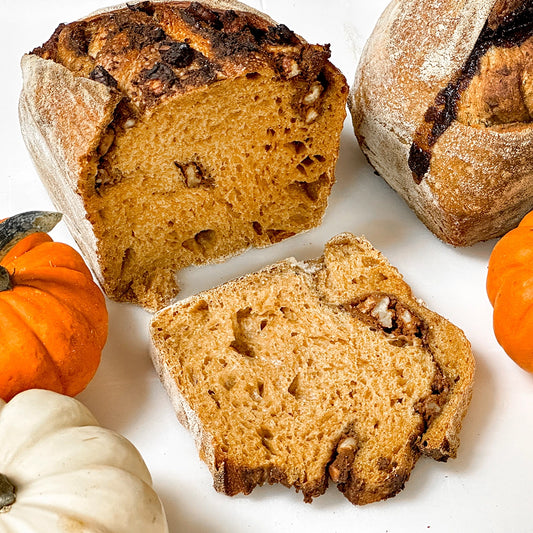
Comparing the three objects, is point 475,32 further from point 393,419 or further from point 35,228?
point 35,228

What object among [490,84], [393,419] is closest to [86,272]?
[393,419]

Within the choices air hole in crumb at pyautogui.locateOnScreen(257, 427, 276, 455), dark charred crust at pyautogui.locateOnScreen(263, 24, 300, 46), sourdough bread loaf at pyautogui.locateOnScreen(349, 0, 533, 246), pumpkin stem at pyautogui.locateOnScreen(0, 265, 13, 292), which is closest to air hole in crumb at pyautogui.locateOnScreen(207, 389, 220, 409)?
air hole in crumb at pyautogui.locateOnScreen(257, 427, 276, 455)

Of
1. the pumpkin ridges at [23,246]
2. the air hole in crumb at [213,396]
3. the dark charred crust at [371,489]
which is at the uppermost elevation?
the pumpkin ridges at [23,246]

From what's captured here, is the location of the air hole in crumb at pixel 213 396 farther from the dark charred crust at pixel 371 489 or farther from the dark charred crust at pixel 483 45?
the dark charred crust at pixel 483 45

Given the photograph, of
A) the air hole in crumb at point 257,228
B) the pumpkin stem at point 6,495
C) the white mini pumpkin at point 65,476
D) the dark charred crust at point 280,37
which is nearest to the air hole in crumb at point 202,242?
the air hole in crumb at point 257,228

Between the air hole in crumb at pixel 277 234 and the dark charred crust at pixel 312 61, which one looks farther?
the air hole in crumb at pixel 277 234

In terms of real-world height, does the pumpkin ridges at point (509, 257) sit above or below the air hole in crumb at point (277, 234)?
above
